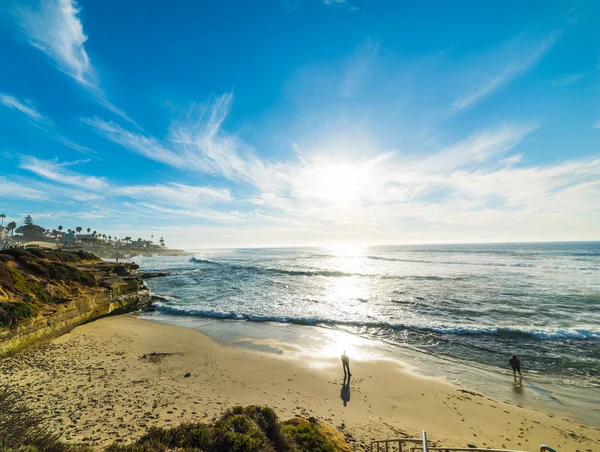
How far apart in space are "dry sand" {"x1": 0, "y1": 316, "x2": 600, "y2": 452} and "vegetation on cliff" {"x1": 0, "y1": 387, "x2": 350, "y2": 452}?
2.12 metres

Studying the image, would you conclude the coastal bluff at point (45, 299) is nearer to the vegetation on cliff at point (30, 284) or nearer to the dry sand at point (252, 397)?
the vegetation on cliff at point (30, 284)

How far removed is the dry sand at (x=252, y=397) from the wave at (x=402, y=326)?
22.8ft

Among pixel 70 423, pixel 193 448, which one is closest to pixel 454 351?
pixel 193 448

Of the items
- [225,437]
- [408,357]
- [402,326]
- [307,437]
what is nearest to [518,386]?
[408,357]

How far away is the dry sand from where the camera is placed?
7.95m

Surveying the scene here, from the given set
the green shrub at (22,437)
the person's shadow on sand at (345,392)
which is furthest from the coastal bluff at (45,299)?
the person's shadow on sand at (345,392)

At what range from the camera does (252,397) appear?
9977 mm

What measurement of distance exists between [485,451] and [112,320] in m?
25.3

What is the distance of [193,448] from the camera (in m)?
4.61

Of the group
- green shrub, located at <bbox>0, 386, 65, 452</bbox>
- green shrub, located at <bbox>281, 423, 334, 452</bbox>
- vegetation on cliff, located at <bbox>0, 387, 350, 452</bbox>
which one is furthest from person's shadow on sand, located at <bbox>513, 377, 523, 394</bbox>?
green shrub, located at <bbox>0, 386, 65, 452</bbox>

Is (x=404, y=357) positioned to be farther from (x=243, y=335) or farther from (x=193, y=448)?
(x=193, y=448)

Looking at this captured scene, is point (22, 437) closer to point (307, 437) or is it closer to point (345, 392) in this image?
point (307, 437)

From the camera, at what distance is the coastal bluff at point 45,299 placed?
515 inches

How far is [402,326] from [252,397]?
45.9ft
